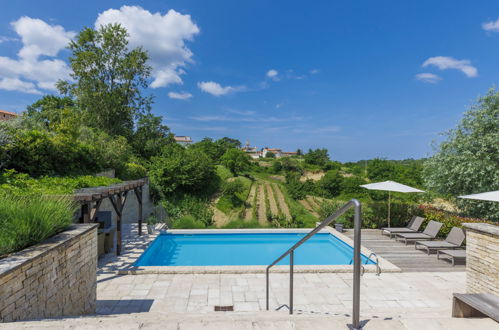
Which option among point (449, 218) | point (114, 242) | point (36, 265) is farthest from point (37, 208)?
point (449, 218)

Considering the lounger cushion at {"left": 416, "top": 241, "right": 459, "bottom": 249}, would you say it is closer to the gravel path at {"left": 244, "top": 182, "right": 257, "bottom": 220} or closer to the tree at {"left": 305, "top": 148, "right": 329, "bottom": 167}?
the gravel path at {"left": 244, "top": 182, "right": 257, "bottom": 220}

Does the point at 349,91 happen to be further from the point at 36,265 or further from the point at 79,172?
the point at 36,265

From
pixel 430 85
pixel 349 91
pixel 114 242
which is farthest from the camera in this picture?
pixel 349 91

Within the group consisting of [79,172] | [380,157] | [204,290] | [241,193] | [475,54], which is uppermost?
[475,54]

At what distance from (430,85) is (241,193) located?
737 inches

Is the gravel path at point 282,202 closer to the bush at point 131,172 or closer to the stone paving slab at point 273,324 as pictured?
the bush at point 131,172

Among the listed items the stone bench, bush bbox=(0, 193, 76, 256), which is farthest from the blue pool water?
the stone bench

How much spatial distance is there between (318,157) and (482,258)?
38420mm

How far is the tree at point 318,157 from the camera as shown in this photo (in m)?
39.7

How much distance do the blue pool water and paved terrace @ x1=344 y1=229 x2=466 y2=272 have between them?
83 cm

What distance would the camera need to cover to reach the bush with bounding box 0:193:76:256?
9.80ft

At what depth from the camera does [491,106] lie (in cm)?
1080

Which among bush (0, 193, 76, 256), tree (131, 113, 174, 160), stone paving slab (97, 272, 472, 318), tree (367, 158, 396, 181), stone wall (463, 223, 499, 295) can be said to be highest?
→ tree (131, 113, 174, 160)

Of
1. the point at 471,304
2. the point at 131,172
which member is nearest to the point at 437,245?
the point at 471,304
